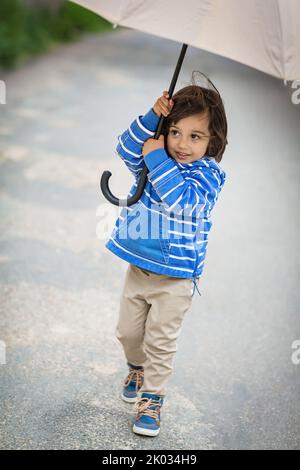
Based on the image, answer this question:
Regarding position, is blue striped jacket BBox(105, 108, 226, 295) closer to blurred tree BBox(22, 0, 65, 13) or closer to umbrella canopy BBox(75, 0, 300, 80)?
umbrella canopy BBox(75, 0, 300, 80)

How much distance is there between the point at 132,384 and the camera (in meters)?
3.75

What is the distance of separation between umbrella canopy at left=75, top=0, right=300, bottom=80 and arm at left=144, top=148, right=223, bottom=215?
0.48 m

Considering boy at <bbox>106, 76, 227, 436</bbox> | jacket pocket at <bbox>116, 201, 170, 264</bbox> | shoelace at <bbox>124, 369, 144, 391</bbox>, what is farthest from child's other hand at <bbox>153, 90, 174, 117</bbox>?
shoelace at <bbox>124, 369, 144, 391</bbox>

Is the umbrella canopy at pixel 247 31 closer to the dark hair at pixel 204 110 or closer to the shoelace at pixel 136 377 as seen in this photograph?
the dark hair at pixel 204 110

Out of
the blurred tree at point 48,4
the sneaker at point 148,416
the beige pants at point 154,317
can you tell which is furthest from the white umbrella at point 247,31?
the blurred tree at point 48,4

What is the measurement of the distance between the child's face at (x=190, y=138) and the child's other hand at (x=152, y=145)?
0.07 m

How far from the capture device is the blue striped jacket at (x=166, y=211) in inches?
127

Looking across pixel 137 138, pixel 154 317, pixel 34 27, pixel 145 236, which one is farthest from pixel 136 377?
pixel 34 27

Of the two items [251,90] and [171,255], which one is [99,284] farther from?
[251,90]

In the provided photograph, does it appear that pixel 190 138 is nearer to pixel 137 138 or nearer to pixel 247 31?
pixel 137 138

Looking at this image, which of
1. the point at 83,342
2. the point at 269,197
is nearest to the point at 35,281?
the point at 83,342

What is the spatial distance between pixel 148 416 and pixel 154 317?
448mm

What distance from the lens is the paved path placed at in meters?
3.62
